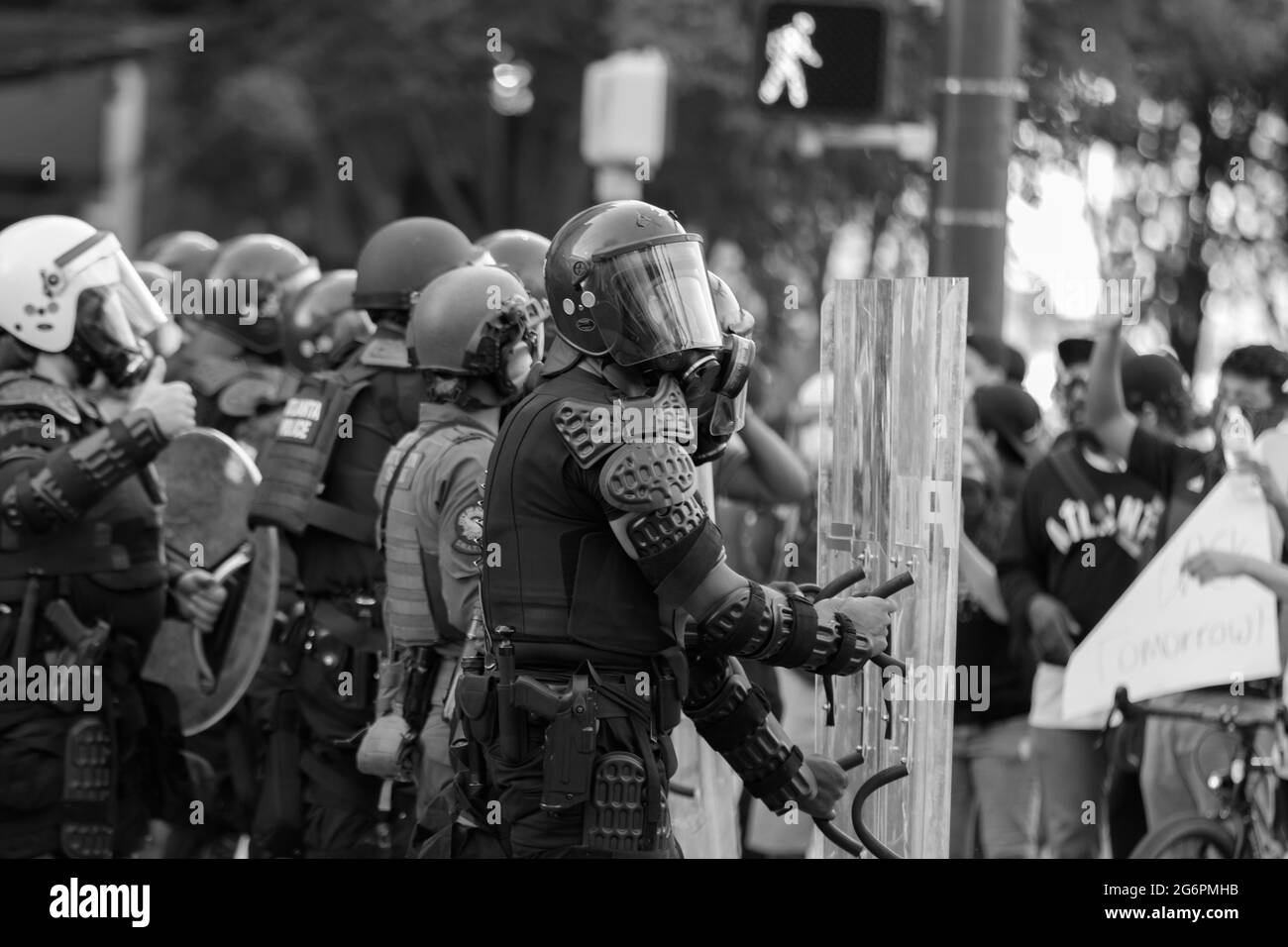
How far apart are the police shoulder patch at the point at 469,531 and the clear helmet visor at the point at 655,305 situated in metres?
0.99

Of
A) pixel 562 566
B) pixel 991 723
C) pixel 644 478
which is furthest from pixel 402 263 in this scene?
pixel 991 723

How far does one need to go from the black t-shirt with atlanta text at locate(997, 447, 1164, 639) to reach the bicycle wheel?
0.85 metres

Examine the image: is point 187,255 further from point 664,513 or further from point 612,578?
point 664,513

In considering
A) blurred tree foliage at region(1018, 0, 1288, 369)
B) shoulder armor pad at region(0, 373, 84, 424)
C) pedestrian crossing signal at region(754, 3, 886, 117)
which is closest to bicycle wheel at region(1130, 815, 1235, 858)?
shoulder armor pad at region(0, 373, 84, 424)

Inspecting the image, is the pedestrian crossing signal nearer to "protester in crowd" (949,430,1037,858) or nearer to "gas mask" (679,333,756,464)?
"protester in crowd" (949,430,1037,858)

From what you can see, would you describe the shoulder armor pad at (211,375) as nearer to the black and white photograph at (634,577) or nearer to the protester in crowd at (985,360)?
the black and white photograph at (634,577)

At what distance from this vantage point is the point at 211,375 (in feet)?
25.6

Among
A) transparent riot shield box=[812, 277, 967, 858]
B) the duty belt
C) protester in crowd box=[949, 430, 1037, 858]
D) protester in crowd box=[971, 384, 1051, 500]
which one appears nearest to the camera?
transparent riot shield box=[812, 277, 967, 858]

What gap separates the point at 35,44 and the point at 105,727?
16010mm

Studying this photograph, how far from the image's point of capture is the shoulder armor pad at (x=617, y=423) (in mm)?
4414

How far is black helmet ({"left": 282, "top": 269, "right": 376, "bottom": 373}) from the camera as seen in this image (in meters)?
7.70

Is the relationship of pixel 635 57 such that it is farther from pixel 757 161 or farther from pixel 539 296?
pixel 539 296

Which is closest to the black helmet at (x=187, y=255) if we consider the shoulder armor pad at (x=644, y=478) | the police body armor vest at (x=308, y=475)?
the police body armor vest at (x=308, y=475)
